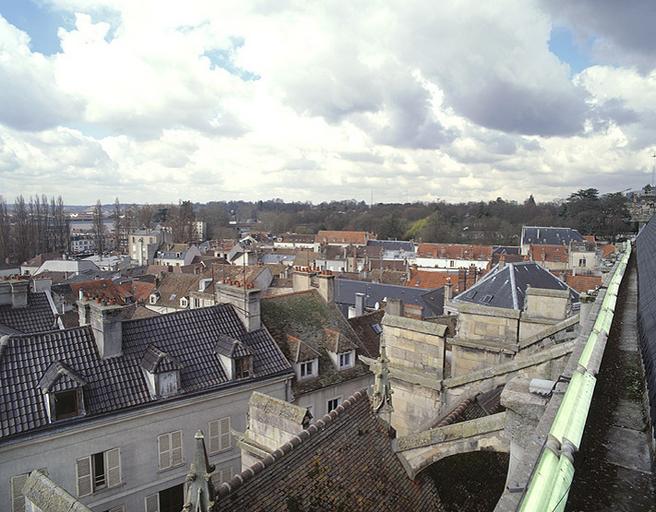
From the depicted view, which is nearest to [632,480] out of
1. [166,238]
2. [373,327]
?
[373,327]

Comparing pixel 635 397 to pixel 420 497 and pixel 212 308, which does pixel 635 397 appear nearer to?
pixel 420 497

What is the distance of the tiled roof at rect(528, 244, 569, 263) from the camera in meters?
62.1

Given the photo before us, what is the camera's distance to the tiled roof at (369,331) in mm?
19294

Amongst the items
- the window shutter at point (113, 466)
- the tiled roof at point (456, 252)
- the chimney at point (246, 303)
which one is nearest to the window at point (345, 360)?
the chimney at point (246, 303)

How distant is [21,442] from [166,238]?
91059 mm

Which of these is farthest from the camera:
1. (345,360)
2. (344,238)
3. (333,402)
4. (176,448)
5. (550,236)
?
(344,238)

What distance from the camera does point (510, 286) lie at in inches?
843

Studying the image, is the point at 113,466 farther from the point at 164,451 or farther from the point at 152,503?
the point at 152,503

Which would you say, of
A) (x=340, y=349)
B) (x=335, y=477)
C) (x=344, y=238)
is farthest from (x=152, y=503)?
(x=344, y=238)

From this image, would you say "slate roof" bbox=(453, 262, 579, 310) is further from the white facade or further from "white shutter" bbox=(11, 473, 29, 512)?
"white shutter" bbox=(11, 473, 29, 512)

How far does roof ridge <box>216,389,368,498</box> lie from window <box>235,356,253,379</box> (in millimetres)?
6887

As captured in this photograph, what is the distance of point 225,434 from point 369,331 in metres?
8.19

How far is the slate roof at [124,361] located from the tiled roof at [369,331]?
4788 mm

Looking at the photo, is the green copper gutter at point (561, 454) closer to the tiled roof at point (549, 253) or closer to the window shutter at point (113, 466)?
the window shutter at point (113, 466)
